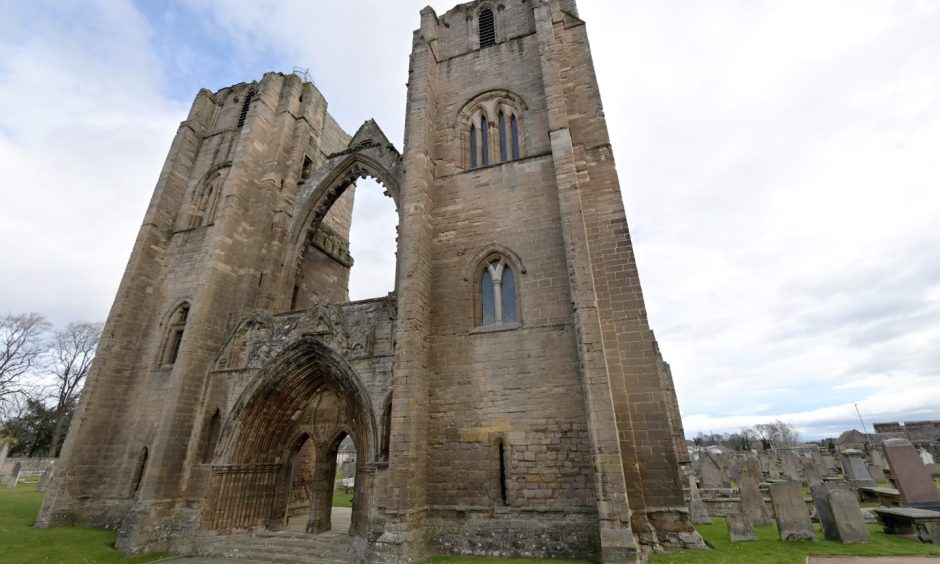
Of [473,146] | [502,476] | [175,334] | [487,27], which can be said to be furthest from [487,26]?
[502,476]

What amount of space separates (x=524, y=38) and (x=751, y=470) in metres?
14.8

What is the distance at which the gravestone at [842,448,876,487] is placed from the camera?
48.4ft

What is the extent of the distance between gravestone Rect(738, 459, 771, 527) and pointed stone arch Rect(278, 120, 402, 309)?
1283 cm

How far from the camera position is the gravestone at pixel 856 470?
14750mm

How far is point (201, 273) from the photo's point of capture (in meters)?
14.6

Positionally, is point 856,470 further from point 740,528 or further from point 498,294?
point 498,294

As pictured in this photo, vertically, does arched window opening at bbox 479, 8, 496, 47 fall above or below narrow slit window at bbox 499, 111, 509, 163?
above

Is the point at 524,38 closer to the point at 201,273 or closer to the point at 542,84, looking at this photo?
the point at 542,84

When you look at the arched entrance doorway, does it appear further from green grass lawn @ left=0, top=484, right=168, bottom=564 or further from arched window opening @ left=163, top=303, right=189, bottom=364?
arched window opening @ left=163, top=303, right=189, bottom=364

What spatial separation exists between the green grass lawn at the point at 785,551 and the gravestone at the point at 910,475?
2.35 meters

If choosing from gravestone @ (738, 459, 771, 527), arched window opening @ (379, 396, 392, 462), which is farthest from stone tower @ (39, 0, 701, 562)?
gravestone @ (738, 459, 771, 527)

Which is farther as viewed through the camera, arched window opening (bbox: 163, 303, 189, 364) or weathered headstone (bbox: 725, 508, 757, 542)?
arched window opening (bbox: 163, 303, 189, 364)

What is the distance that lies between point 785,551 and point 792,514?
121cm

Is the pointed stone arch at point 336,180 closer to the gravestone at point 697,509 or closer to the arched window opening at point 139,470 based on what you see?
the arched window opening at point 139,470
